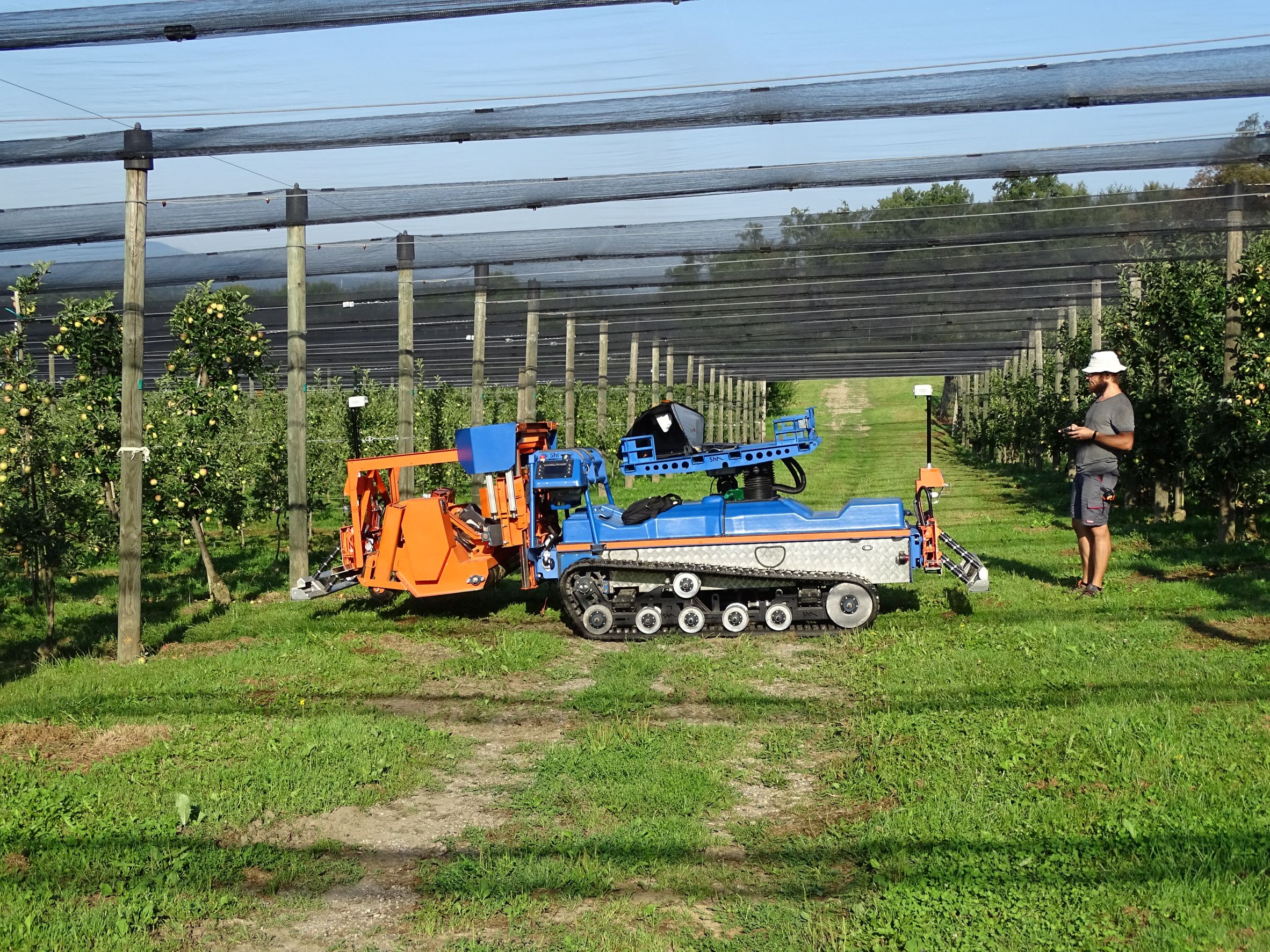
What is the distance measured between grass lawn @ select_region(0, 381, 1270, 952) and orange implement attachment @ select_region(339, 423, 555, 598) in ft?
2.08

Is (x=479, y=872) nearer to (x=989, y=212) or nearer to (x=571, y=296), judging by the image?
(x=989, y=212)

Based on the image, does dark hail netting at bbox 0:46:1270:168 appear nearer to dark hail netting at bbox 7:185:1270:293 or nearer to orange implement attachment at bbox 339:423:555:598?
orange implement attachment at bbox 339:423:555:598

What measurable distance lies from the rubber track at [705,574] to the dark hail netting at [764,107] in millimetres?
3776

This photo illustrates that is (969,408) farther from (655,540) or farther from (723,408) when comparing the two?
(655,540)

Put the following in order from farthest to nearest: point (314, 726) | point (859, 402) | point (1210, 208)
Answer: point (859, 402) → point (1210, 208) → point (314, 726)

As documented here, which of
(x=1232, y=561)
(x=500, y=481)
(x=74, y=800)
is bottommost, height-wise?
(x=74, y=800)

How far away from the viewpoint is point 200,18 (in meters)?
8.62

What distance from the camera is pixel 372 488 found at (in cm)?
1162

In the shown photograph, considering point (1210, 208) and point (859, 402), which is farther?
point (859, 402)

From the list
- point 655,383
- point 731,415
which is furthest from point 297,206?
point 731,415

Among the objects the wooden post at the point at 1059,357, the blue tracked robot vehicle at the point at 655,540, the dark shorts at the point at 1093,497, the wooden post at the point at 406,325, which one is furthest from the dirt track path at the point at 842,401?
the blue tracked robot vehicle at the point at 655,540

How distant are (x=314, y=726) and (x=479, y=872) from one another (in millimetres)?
2620

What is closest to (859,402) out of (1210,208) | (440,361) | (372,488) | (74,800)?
(440,361)

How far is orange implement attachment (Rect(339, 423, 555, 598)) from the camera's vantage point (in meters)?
11.0
